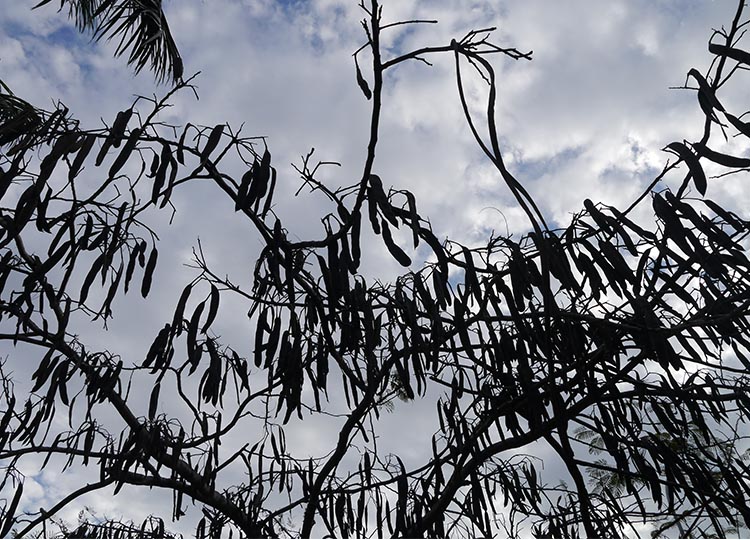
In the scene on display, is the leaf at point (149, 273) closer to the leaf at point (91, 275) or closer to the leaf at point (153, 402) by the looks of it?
A: the leaf at point (91, 275)

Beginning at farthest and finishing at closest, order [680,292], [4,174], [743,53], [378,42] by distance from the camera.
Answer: [4,174]
[680,292]
[378,42]
[743,53]

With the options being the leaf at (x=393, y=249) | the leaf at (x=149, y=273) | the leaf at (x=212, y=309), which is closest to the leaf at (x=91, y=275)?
the leaf at (x=149, y=273)

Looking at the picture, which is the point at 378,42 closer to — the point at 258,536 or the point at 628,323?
the point at 628,323

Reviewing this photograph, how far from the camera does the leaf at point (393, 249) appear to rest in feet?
3.85

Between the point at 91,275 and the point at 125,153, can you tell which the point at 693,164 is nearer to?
the point at 125,153

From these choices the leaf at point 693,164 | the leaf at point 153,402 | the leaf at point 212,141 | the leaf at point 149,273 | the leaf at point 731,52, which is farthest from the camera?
the leaf at point 153,402

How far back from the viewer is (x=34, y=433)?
1808 millimetres

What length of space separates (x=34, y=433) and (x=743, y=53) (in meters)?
1.78

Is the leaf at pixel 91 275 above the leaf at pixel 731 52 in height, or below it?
above

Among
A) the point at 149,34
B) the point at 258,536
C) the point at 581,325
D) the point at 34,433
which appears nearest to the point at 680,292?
the point at 581,325

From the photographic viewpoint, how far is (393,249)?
1178 mm

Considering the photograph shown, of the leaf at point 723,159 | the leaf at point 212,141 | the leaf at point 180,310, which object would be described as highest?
the leaf at point 212,141

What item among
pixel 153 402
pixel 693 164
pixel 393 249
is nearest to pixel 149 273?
pixel 153 402

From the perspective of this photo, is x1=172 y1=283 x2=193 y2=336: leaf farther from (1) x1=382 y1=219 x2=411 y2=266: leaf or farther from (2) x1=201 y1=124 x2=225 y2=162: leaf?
(1) x1=382 y1=219 x2=411 y2=266: leaf
